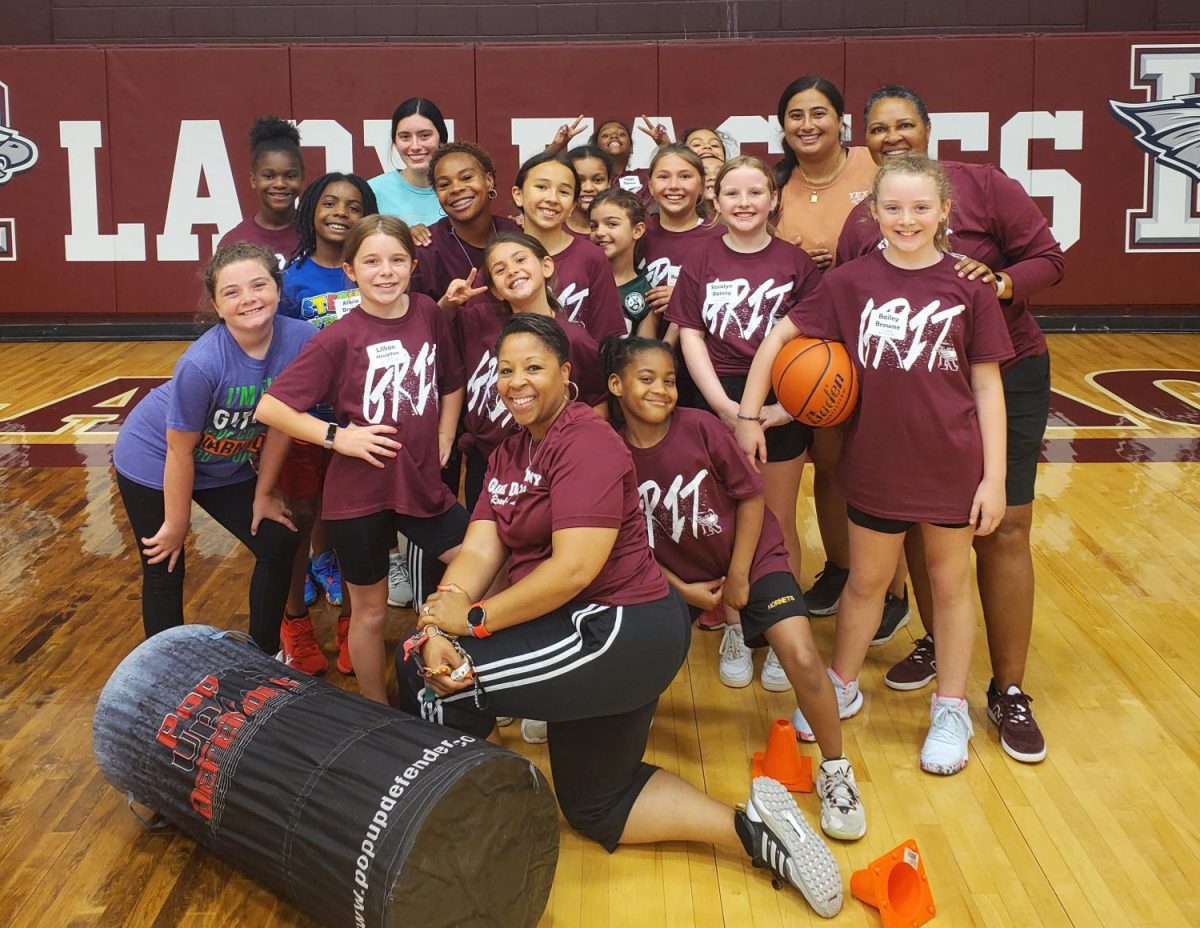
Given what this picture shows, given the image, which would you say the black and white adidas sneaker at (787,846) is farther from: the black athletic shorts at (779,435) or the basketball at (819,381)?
the black athletic shorts at (779,435)

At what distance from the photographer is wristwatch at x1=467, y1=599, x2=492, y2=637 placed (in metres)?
2.97

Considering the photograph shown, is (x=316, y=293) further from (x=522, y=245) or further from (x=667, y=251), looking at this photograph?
(x=667, y=251)

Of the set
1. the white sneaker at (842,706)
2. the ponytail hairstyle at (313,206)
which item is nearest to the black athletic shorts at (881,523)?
the white sneaker at (842,706)

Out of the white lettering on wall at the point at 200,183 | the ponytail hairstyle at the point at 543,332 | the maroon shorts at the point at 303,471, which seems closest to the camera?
the ponytail hairstyle at the point at 543,332

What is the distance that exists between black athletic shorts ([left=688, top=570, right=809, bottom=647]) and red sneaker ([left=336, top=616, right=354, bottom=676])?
1450mm

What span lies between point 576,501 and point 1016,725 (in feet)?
5.19

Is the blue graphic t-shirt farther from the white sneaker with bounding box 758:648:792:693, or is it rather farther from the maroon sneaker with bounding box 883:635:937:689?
the maroon sneaker with bounding box 883:635:937:689

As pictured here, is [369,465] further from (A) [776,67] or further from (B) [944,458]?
(A) [776,67]

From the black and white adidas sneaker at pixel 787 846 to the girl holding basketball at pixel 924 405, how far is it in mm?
722

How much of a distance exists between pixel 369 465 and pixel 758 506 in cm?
108

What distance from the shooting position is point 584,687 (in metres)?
2.93

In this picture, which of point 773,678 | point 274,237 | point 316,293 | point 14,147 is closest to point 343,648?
point 316,293

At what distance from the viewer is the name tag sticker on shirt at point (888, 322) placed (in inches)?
136

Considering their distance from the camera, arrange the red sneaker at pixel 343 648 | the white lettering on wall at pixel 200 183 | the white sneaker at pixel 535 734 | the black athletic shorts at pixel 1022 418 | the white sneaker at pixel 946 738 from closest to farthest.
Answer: the white sneaker at pixel 946 738, the black athletic shorts at pixel 1022 418, the white sneaker at pixel 535 734, the red sneaker at pixel 343 648, the white lettering on wall at pixel 200 183
